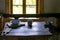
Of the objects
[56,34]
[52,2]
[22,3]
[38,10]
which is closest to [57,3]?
[52,2]

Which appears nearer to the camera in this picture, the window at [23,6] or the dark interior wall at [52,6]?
the dark interior wall at [52,6]

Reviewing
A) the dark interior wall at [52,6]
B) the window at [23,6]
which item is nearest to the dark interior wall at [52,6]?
the dark interior wall at [52,6]

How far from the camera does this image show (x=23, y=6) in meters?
4.95

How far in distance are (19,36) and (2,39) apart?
21 centimetres

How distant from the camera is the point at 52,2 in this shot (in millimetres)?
4832

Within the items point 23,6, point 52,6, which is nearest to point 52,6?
point 52,6

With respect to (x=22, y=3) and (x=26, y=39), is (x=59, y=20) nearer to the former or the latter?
(x=26, y=39)

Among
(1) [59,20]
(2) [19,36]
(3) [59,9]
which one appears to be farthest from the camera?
(3) [59,9]

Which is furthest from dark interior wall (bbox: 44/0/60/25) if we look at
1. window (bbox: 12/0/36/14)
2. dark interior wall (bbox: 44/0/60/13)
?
window (bbox: 12/0/36/14)

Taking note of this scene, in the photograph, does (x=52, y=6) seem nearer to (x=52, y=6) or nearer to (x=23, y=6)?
(x=52, y=6)

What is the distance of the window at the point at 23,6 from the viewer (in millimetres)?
4938

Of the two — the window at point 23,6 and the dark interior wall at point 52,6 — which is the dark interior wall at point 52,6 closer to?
the dark interior wall at point 52,6

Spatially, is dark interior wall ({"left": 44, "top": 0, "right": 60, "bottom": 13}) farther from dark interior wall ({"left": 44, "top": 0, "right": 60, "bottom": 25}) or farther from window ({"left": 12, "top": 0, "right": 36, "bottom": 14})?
window ({"left": 12, "top": 0, "right": 36, "bottom": 14})

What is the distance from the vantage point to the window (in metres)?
4.94
